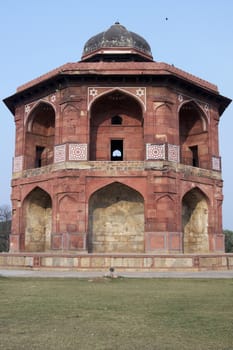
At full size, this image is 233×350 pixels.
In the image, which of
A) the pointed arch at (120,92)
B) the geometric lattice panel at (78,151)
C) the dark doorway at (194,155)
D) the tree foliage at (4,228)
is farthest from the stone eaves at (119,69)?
the tree foliage at (4,228)

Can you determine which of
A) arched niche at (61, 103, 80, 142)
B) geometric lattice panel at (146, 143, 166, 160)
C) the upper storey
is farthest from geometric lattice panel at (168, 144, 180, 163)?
arched niche at (61, 103, 80, 142)

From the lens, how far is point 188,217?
18.3 m

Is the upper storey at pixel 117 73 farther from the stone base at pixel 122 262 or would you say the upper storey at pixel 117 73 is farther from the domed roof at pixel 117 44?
the stone base at pixel 122 262

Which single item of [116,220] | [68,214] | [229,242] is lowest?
[229,242]

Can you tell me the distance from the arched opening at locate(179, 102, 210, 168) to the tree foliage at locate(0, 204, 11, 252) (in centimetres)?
2601

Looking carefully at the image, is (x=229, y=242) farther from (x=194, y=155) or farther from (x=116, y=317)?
(x=116, y=317)

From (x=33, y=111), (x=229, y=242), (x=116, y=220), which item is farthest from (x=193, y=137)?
(x=229, y=242)

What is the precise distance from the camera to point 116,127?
17844 mm

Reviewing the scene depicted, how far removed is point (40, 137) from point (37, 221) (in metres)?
3.77

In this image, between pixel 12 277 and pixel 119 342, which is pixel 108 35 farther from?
pixel 119 342

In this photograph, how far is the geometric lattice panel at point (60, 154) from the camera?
52.9ft

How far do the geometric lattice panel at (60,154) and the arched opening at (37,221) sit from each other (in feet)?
6.50

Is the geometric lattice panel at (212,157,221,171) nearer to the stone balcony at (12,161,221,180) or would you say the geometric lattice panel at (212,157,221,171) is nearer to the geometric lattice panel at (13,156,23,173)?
the stone balcony at (12,161,221,180)

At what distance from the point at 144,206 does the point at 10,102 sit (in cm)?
817
